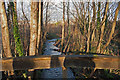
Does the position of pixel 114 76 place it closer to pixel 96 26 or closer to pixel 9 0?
pixel 96 26

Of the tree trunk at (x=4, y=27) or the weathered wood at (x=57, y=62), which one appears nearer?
the weathered wood at (x=57, y=62)

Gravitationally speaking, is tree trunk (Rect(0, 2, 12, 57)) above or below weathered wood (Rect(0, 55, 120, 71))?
above

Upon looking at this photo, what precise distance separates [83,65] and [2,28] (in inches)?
97.3

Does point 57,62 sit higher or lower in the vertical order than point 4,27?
lower

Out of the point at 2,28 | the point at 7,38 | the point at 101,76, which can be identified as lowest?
the point at 101,76

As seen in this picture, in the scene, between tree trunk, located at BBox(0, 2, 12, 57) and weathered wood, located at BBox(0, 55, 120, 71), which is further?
tree trunk, located at BBox(0, 2, 12, 57)

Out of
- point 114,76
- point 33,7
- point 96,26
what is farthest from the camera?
point 96,26

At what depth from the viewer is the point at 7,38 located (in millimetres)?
2848

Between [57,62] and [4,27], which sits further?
[4,27]

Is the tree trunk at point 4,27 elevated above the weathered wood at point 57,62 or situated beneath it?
elevated above

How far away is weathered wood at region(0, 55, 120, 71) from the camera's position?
1.53 m

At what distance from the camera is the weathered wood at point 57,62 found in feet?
5.01

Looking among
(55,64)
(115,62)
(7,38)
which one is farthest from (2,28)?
(115,62)

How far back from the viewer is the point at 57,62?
1597mm
